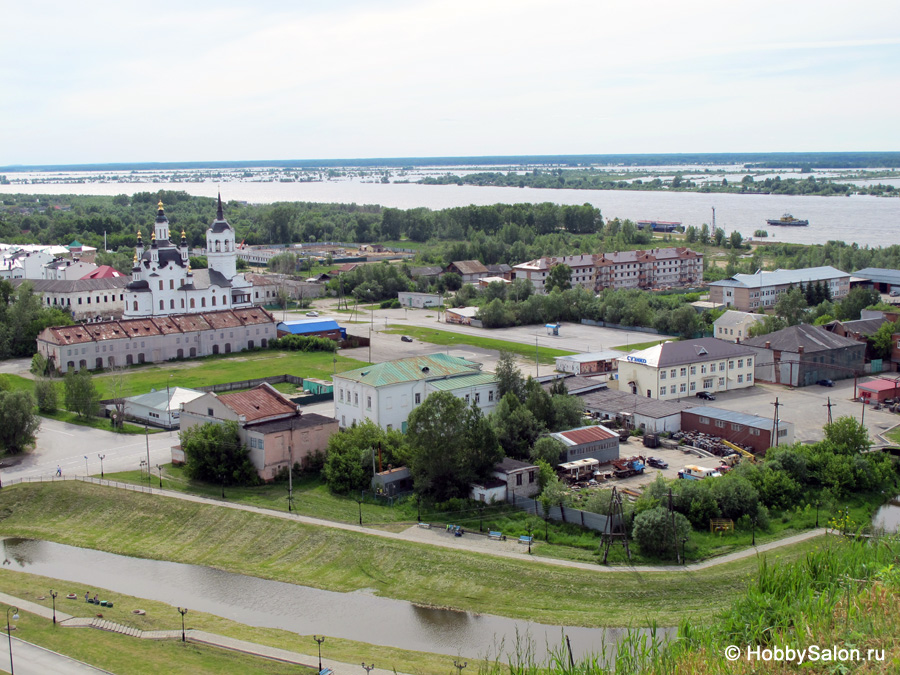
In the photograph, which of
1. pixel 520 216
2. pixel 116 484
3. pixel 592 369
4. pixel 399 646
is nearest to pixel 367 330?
pixel 592 369

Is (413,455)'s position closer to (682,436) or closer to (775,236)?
(682,436)

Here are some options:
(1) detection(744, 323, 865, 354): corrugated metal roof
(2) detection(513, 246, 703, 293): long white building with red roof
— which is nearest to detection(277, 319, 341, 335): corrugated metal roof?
(2) detection(513, 246, 703, 293): long white building with red roof

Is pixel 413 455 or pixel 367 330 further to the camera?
pixel 367 330

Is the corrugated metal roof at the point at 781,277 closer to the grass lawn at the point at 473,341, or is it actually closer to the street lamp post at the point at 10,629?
the grass lawn at the point at 473,341

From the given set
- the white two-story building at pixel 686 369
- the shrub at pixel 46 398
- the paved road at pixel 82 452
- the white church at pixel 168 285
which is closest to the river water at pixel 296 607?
the paved road at pixel 82 452

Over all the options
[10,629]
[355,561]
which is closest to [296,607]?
[355,561]

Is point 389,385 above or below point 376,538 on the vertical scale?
above

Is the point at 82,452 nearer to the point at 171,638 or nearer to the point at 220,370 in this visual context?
the point at 220,370
